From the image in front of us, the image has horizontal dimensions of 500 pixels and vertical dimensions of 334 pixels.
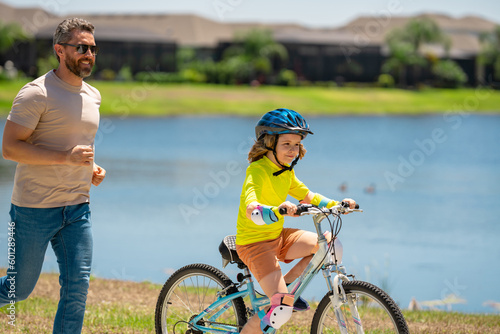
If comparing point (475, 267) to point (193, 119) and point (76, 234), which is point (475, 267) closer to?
point (76, 234)

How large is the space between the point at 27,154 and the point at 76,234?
0.56m

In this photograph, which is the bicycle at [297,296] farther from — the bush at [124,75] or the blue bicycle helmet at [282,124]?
the bush at [124,75]

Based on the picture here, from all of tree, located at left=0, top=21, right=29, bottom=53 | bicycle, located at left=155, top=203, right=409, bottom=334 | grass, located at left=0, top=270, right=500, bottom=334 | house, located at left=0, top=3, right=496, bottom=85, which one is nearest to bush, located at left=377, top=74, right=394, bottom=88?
house, located at left=0, top=3, right=496, bottom=85

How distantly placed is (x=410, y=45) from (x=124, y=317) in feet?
428

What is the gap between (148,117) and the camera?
63062 millimetres

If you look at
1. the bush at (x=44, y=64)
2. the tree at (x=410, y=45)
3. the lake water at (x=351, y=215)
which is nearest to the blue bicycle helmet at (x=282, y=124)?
the lake water at (x=351, y=215)

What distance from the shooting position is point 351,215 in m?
17.0

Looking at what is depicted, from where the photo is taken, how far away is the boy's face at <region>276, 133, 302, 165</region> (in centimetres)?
439

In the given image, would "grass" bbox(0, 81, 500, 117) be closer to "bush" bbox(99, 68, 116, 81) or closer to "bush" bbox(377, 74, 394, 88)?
"bush" bbox(99, 68, 116, 81)

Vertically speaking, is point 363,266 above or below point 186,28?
below

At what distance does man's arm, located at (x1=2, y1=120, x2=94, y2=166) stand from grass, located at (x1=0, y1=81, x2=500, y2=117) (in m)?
57.5

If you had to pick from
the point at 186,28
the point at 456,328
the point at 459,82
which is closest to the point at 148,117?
the point at 456,328

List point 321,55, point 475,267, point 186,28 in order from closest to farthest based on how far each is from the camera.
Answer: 1. point 475,267
2. point 321,55
3. point 186,28

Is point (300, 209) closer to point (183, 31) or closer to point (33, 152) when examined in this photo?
point (33, 152)
